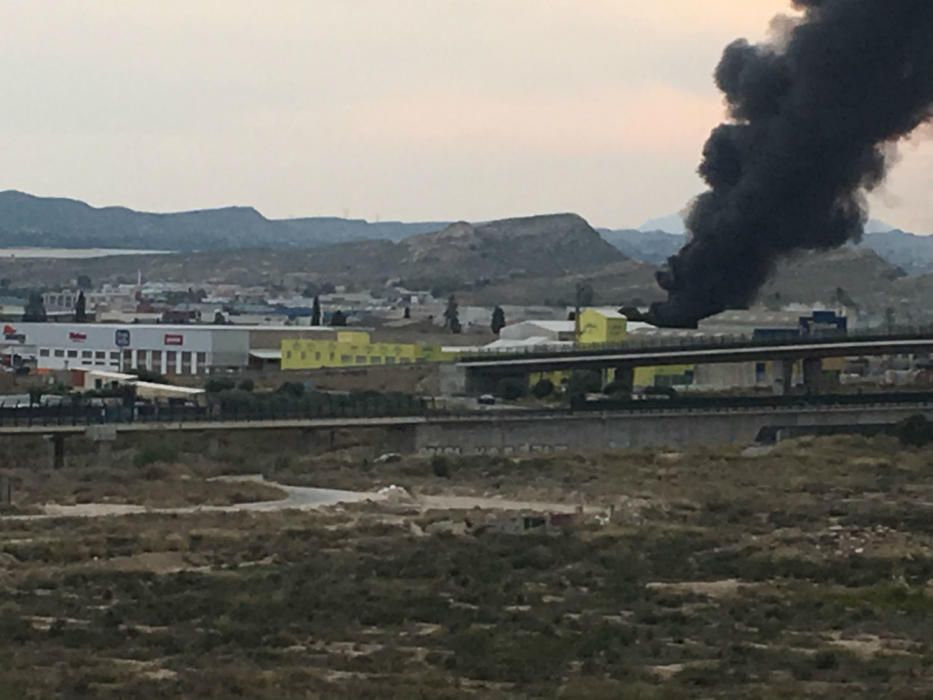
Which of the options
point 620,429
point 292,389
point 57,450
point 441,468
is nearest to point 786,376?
point 620,429

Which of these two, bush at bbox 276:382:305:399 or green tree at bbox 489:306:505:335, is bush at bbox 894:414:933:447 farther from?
green tree at bbox 489:306:505:335

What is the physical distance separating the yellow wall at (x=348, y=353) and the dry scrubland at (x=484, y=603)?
65534 mm

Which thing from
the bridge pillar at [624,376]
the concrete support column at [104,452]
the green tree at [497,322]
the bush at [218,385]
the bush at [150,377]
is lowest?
the concrete support column at [104,452]

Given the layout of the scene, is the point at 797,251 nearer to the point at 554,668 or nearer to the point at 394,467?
the point at 394,467

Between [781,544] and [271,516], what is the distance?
1554cm

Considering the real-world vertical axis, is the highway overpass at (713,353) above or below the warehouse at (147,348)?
above

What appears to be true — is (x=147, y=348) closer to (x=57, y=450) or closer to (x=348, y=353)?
(x=348, y=353)

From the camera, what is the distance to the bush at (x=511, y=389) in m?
115

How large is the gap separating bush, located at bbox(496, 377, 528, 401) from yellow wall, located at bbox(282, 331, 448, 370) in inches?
844

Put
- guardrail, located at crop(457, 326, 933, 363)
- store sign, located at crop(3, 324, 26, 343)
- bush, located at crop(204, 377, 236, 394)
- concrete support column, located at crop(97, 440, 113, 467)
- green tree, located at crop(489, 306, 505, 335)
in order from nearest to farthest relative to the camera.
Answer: concrete support column, located at crop(97, 440, 113, 467)
bush, located at crop(204, 377, 236, 394)
guardrail, located at crop(457, 326, 933, 363)
store sign, located at crop(3, 324, 26, 343)
green tree, located at crop(489, 306, 505, 335)

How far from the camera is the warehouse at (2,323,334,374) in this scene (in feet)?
470

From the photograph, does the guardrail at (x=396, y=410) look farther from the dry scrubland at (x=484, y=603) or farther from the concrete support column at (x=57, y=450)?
Result: the dry scrubland at (x=484, y=603)

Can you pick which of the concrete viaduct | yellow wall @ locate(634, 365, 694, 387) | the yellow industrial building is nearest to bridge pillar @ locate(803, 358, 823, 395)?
the concrete viaduct

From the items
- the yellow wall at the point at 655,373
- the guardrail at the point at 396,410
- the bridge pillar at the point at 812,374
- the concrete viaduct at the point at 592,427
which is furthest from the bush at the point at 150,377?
the bridge pillar at the point at 812,374
